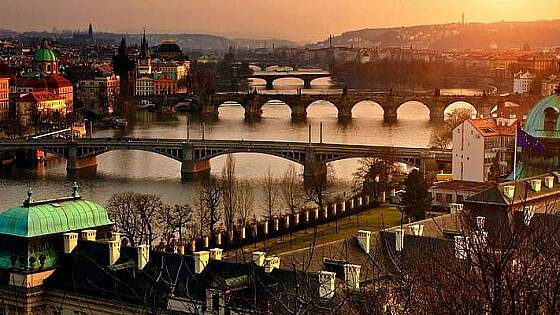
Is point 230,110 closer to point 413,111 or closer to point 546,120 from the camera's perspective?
point 413,111

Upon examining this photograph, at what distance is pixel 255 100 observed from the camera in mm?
45625

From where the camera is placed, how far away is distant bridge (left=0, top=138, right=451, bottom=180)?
24172mm

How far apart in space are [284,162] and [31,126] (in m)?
12.6

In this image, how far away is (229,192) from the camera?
64.2 feet

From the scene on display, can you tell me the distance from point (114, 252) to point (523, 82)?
1891 inches

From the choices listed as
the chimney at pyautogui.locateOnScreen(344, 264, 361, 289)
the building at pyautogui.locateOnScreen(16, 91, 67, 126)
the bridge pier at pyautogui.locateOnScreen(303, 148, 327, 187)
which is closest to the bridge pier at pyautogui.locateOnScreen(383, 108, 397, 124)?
the building at pyautogui.locateOnScreen(16, 91, 67, 126)

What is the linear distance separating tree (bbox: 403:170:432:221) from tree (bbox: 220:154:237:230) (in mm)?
2574

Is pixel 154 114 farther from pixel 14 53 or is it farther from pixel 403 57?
pixel 403 57

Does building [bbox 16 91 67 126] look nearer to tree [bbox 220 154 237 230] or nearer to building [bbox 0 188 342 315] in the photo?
tree [bbox 220 154 237 230]

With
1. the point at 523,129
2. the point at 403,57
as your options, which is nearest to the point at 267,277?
the point at 523,129

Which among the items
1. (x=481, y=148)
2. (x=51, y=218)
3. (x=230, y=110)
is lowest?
(x=230, y=110)

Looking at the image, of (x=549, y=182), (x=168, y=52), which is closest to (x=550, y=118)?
(x=549, y=182)

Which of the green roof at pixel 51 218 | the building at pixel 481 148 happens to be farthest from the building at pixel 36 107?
the green roof at pixel 51 218

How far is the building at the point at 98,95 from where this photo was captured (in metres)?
45.9
